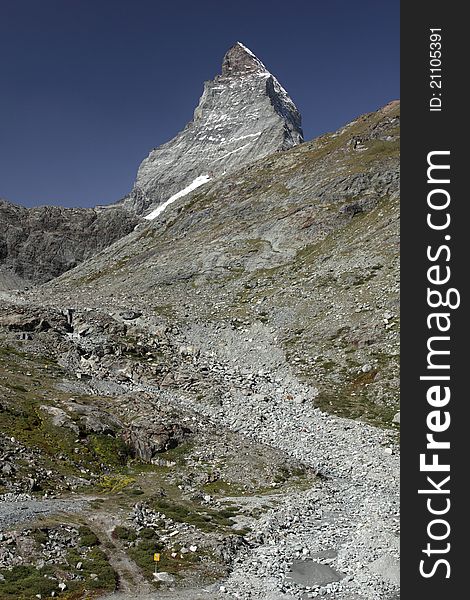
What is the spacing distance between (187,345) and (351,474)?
32.0 metres

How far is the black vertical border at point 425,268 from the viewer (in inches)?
481

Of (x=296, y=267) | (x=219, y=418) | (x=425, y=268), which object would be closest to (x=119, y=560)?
(x=425, y=268)

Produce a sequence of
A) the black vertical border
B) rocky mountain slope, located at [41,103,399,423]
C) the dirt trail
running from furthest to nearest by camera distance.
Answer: rocky mountain slope, located at [41,103,399,423]
the dirt trail
the black vertical border

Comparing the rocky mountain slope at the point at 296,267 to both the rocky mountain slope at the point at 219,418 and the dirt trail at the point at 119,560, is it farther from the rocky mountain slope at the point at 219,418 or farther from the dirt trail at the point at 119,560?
the dirt trail at the point at 119,560

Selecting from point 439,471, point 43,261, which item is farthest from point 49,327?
point 43,261

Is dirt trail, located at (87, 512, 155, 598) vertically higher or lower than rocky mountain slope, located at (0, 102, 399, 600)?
lower

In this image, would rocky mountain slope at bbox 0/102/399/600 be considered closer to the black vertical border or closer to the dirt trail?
the dirt trail

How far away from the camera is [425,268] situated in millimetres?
13211

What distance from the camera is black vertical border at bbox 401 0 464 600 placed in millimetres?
12227

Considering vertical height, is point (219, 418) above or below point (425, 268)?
above

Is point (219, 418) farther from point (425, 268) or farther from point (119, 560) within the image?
point (425, 268)

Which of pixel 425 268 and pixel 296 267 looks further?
pixel 296 267

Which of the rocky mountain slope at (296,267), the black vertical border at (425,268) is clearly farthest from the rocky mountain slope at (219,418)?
the black vertical border at (425,268)

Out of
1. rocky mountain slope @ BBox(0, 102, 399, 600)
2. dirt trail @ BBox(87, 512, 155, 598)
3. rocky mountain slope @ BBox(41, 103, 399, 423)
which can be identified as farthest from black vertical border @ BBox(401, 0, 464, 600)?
rocky mountain slope @ BBox(41, 103, 399, 423)
